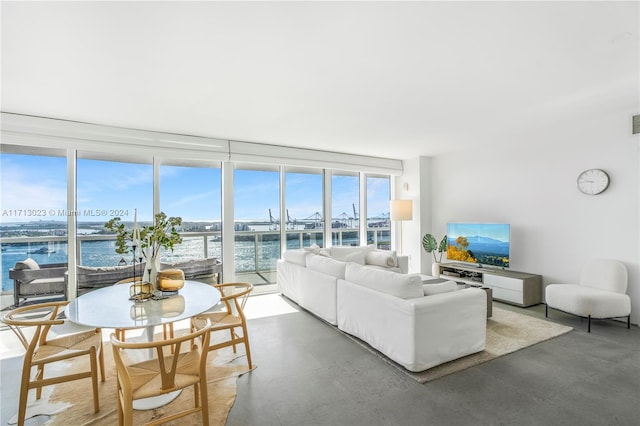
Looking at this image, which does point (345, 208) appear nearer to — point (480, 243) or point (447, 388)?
point (480, 243)

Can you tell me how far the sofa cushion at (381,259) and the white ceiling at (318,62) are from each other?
7.53 feet

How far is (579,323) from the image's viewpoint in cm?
377

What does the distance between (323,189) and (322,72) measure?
3578 mm

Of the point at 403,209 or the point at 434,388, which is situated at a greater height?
the point at 403,209

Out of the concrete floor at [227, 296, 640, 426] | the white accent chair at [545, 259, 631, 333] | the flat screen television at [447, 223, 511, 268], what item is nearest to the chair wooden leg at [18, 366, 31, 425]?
the concrete floor at [227, 296, 640, 426]

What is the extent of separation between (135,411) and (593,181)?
211 inches

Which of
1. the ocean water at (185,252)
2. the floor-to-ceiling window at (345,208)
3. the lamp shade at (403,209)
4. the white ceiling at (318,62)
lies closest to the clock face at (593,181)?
the white ceiling at (318,62)

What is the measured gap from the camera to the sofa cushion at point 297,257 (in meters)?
4.61

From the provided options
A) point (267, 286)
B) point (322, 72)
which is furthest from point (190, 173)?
point (322, 72)

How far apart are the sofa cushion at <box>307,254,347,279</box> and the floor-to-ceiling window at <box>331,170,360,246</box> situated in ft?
6.38

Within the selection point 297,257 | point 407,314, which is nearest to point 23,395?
point 407,314

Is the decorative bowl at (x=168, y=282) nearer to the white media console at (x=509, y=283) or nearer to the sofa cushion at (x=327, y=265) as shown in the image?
the sofa cushion at (x=327, y=265)

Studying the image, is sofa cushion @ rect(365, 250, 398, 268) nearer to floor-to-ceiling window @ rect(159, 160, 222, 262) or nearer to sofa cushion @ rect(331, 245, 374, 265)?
sofa cushion @ rect(331, 245, 374, 265)

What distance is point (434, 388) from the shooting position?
2.38 m
